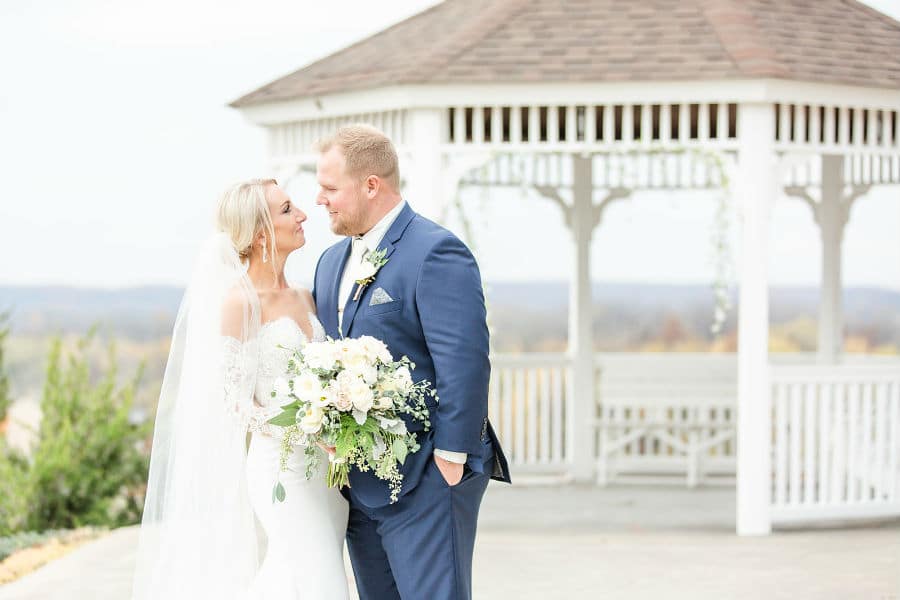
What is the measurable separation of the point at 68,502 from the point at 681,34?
6.07 metres

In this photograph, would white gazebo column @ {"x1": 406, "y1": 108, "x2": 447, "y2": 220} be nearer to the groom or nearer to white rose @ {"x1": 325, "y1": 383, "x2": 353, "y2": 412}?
the groom

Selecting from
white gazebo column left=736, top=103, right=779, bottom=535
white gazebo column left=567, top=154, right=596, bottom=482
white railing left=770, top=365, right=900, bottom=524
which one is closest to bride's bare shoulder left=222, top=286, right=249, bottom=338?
white gazebo column left=736, top=103, right=779, bottom=535

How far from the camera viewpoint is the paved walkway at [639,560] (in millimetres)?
6867

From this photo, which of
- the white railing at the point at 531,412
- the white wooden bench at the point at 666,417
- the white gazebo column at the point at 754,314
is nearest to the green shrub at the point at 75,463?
the white railing at the point at 531,412

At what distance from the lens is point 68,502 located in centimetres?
1031

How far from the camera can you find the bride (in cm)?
441

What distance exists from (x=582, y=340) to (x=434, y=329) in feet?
23.4

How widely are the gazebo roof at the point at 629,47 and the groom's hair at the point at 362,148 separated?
4.13 m

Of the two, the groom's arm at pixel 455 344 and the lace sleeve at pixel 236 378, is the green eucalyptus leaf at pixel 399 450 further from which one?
the lace sleeve at pixel 236 378

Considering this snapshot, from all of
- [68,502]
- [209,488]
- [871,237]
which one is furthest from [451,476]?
[871,237]

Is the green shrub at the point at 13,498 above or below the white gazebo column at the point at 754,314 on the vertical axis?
below

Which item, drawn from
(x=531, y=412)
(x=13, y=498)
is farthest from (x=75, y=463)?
(x=531, y=412)

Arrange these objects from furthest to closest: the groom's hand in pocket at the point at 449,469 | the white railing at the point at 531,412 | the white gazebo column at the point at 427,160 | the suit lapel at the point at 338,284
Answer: the white railing at the point at 531,412
the white gazebo column at the point at 427,160
the suit lapel at the point at 338,284
the groom's hand in pocket at the point at 449,469

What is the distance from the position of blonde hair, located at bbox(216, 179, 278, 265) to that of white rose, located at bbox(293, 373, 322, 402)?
0.74m
